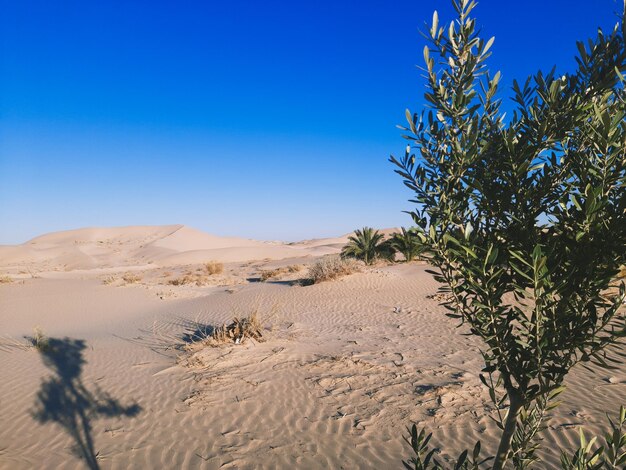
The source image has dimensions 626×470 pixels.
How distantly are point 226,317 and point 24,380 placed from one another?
555 centimetres

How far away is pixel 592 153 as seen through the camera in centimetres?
174

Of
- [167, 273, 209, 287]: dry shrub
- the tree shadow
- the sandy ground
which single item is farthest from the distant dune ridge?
the tree shadow

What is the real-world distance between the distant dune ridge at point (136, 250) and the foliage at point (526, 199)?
114ft

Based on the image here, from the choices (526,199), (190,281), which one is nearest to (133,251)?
(190,281)

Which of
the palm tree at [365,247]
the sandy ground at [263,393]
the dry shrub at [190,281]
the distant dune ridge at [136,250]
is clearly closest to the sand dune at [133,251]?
the distant dune ridge at [136,250]

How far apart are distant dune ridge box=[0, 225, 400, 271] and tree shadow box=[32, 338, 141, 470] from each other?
29651 millimetres

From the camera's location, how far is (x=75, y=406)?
6.00m

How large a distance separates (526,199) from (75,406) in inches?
269

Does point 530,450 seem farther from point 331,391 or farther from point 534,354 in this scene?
point 331,391

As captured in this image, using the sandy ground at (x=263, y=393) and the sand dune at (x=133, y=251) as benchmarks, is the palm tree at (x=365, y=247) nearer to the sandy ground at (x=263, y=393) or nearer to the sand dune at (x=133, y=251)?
the sandy ground at (x=263, y=393)

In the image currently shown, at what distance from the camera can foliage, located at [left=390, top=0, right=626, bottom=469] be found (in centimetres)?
169

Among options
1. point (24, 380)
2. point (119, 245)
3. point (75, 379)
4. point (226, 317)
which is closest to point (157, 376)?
point (75, 379)

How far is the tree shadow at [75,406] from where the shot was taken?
198 inches

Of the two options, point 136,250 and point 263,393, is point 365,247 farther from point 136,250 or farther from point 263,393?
point 136,250
